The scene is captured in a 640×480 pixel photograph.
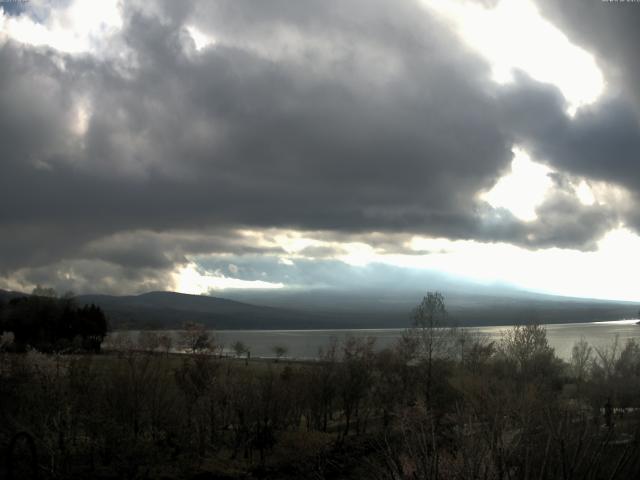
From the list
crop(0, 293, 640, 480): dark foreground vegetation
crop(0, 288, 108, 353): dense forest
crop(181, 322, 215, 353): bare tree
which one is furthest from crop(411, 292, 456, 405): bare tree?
crop(0, 288, 108, 353): dense forest

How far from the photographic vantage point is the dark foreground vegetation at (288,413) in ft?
67.8

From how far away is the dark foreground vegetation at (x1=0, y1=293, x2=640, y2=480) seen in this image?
20.7 meters

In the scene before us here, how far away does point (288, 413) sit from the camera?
48375mm

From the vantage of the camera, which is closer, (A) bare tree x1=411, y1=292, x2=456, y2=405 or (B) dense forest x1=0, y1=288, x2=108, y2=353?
(A) bare tree x1=411, y1=292, x2=456, y2=405

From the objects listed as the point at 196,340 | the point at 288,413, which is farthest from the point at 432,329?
the point at 196,340

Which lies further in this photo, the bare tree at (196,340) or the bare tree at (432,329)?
the bare tree at (196,340)

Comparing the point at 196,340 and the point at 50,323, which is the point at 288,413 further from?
the point at 50,323

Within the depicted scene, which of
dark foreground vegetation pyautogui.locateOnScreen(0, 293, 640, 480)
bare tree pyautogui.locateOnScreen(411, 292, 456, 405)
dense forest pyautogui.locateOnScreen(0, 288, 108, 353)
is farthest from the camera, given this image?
dense forest pyautogui.locateOnScreen(0, 288, 108, 353)

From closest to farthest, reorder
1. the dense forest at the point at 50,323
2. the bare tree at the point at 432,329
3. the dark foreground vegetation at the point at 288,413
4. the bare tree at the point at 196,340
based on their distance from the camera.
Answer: the dark foreground vegetation at the point at 288,413 → the bare tree at the point at 432,329 → the bare tree at the point at 196,340 → the dense forest at the point at 50,323

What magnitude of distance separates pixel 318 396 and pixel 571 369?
3149 centimetres

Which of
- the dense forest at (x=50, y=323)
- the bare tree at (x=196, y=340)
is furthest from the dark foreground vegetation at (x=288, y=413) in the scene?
the dense forest at (x=50, y=323)

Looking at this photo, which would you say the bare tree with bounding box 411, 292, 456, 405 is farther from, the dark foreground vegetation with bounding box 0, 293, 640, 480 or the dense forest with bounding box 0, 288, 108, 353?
the dense forest with bounding box 0, 288, 108, 353

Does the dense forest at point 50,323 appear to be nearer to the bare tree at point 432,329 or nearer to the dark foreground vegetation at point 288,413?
the bare tree at point 432,329

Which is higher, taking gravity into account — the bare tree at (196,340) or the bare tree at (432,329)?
the bare tree at (432,329)
